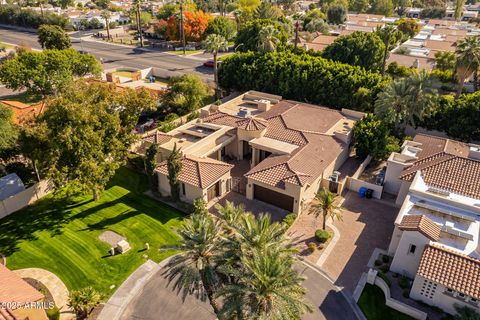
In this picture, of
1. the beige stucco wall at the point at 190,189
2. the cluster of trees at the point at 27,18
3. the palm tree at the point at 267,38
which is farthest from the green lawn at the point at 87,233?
the cluster of trees at the point at 27,18

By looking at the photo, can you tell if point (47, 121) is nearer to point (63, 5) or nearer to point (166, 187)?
point (166, 187)

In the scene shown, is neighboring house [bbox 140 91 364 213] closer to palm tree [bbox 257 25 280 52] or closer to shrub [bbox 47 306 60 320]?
shrub [bbox 47 306 60 320]

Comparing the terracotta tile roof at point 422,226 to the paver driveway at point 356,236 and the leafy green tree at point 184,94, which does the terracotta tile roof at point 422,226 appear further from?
the leafy green tree at point 184,94

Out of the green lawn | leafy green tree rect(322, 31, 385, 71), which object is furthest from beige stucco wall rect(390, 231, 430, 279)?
leafy green tree rect(322, 31, 385, 71)

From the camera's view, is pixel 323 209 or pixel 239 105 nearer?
pixel 323 209

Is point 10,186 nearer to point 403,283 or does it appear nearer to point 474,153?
point 403,283

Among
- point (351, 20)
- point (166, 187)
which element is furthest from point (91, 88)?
point (351, 20)

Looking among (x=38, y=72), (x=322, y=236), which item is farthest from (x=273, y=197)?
(x=38, y=72)
